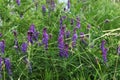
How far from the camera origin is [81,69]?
2.39 metres

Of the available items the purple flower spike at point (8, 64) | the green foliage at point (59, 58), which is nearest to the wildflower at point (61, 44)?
the green foliage at point (59, 58)

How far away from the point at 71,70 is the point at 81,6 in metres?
1.37

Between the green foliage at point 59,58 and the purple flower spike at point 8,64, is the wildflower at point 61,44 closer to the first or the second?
the green foliage at point 59,58

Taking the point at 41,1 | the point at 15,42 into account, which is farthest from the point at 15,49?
the point at 41,1

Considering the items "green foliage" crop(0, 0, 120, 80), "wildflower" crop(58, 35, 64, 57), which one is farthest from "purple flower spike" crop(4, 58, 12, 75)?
"wildflower" crop(58, 35, 64, 57)

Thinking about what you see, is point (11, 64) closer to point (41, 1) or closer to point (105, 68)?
point (105, 68)

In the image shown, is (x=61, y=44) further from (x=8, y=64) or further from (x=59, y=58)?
(x=8, y=64)

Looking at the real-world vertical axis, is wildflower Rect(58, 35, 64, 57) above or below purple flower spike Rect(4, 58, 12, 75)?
above

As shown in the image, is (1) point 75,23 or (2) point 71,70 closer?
(2) point 71,70

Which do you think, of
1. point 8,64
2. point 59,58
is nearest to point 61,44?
point 59,58

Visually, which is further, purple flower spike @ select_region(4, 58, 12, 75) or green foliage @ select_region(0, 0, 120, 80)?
green foliage @ select_region(0, 0, 120, 80)

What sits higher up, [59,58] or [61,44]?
[61,44]

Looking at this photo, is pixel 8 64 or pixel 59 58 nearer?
pixel 8 64

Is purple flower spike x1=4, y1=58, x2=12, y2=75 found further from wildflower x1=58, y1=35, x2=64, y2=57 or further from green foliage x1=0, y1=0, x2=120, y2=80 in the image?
wildflower x1=58, y1=35, x2=64, y2=57
